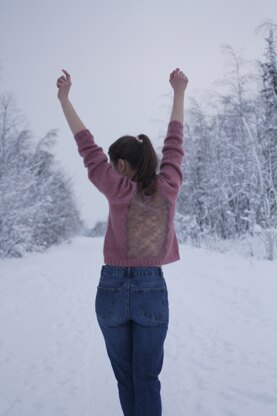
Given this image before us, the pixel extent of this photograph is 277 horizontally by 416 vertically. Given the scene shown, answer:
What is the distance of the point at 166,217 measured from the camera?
6.24 ft

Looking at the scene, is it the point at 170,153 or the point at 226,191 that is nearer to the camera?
the point at 170,153

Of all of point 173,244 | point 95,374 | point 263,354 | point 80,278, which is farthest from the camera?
point 80,278

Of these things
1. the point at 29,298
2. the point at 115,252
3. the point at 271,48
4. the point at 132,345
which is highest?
the point at 271,48

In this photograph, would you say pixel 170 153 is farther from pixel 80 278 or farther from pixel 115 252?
pixel 80 278

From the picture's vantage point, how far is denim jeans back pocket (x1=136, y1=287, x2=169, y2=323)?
6.04 ft

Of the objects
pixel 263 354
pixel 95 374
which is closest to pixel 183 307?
pixel 263 354

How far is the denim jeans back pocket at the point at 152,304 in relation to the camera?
72.4 inches

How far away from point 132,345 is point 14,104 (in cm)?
1788

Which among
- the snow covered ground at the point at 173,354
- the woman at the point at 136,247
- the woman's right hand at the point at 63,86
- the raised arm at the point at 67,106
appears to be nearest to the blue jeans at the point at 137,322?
the woman at the point at 136,247

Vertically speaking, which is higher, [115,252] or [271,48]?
[271,48]

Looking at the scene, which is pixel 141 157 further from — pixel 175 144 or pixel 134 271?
pixel 134 271

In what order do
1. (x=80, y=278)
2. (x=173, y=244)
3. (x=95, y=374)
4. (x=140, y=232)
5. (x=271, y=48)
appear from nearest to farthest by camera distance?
(x=140, y=232), (x=173, y=244), (x=95, y=374), (x=80, y=278), (x=271, y=48)

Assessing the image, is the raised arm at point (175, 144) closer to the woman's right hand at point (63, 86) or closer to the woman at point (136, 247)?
the woman at point (136, 247)

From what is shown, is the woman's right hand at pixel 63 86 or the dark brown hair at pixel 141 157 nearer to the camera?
the dark brown hair at pixel 141 157
